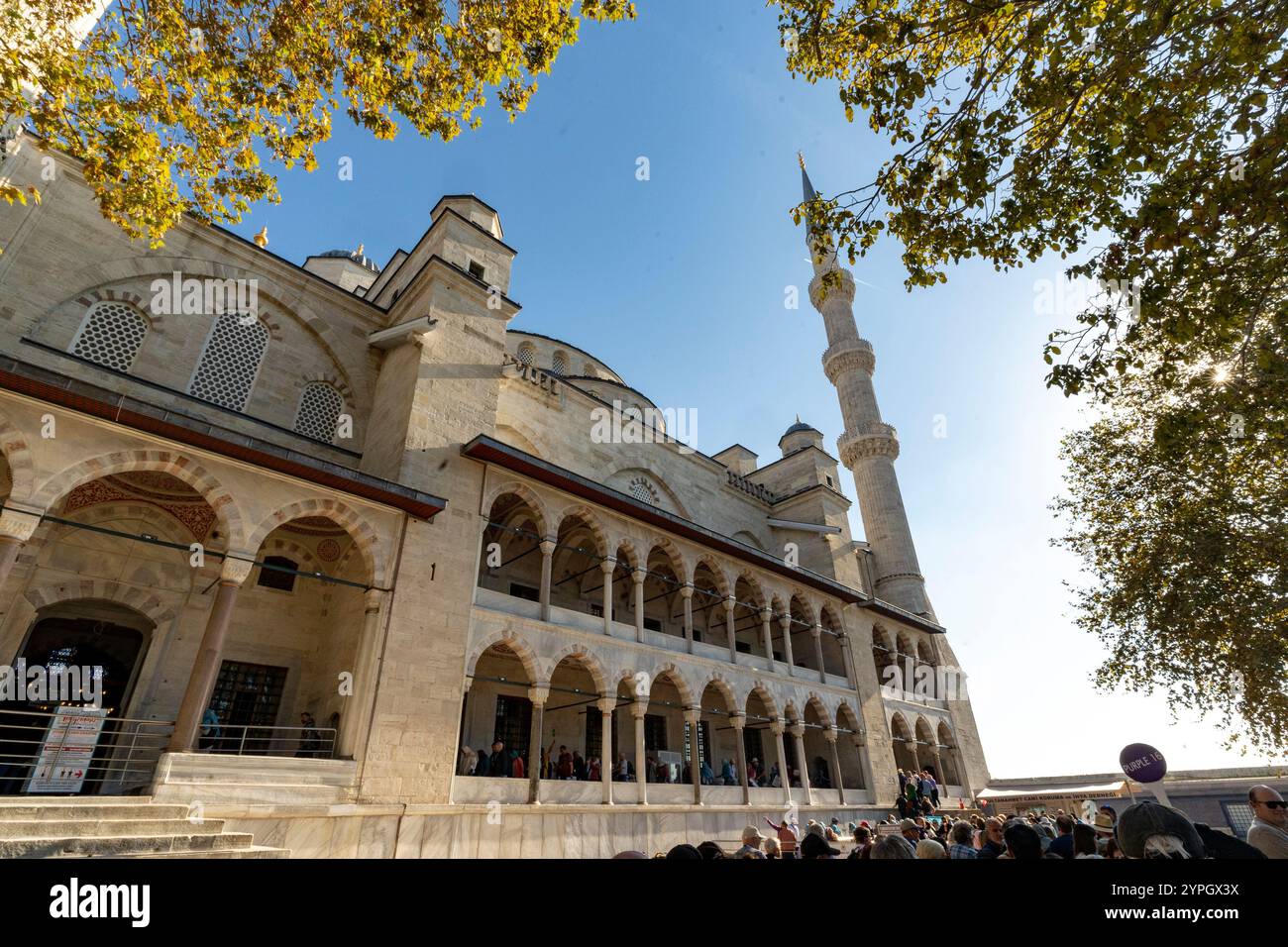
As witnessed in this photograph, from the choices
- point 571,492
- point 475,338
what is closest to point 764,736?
point 571,492

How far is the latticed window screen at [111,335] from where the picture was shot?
431 inches

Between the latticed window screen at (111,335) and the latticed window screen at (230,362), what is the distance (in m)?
1.03

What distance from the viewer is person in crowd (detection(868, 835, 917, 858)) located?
3520mm

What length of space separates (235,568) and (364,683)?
2543mm

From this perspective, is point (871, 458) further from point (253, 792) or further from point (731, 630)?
point (253, 792)

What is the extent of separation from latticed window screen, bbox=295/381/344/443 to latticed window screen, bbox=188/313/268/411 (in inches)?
42.2

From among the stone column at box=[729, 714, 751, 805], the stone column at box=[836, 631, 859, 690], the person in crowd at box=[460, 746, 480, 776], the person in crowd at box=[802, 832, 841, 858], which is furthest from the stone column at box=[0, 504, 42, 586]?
the stone column at box=[836, 631, 859, 690]

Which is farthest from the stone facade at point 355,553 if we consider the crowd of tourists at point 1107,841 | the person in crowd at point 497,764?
the crowd of tourists at point 1107,841

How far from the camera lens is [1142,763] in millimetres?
7211

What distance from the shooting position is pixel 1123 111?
580cm

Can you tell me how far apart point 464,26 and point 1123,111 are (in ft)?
23.2

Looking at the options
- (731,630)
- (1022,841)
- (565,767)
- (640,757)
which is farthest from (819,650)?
(1022,841)

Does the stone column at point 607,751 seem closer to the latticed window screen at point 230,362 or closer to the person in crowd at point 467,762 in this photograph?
the person in crowd at point 467,762

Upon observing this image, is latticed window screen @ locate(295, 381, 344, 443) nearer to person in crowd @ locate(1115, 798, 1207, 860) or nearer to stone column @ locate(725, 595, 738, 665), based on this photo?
stone column @ locate(725, 595, 738, 665)
